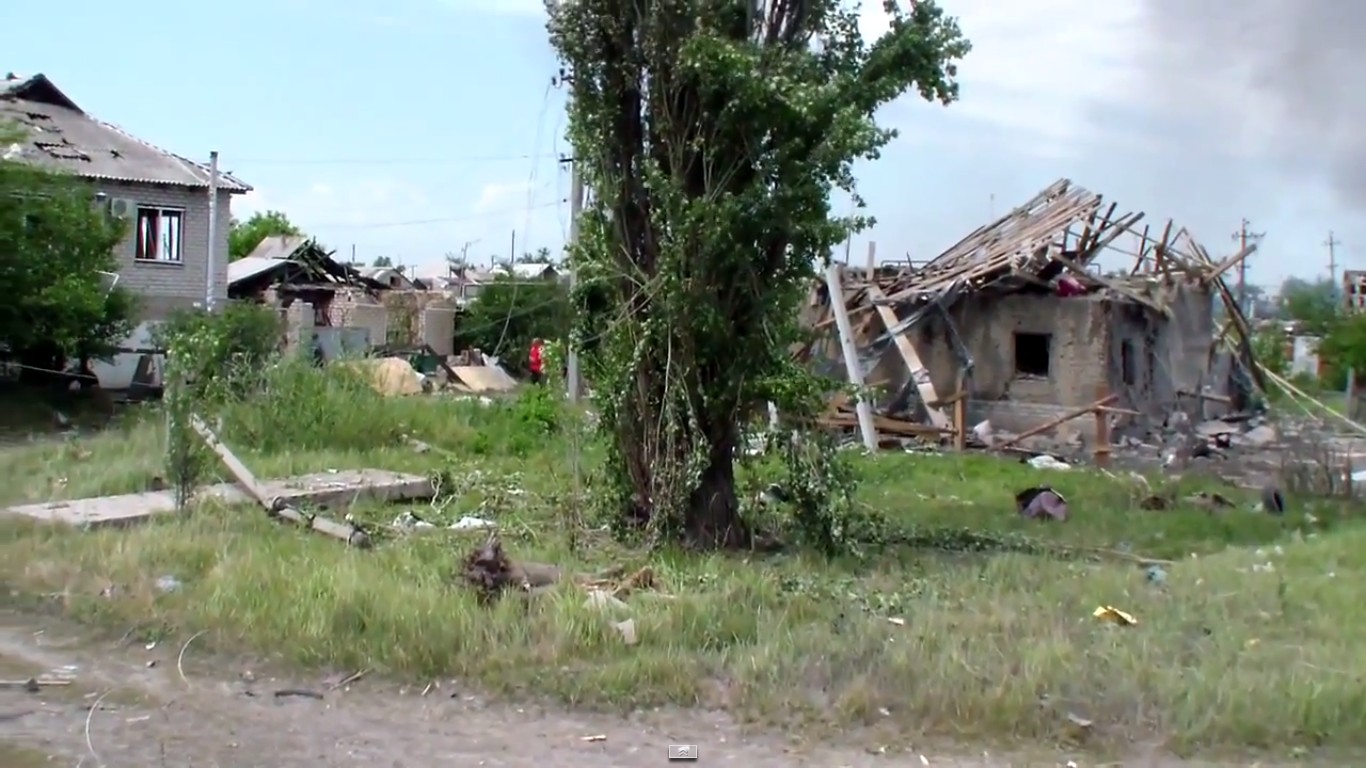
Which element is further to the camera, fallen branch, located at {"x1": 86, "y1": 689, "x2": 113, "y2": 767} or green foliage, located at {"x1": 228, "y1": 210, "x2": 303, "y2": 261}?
green foliage, located at {"x1": 228, "y1": 210, "x2": 303, "y2": 261}

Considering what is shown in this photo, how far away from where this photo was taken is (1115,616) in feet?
26.2

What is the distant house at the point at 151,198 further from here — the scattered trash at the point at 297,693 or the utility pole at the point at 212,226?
the scattered trash at the point at 297,693

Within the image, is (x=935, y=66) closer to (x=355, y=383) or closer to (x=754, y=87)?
(x=754, y=87)

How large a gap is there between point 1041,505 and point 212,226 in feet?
90.4

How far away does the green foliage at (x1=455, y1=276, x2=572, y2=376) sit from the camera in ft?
120

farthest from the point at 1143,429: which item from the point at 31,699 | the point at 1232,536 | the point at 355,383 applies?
the point at 31,699

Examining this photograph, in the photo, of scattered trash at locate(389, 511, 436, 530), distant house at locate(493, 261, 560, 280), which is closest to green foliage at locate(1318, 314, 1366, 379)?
distant house at locate(493, 261, 560, 280)

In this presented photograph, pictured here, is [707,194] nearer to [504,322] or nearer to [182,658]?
[182,658]

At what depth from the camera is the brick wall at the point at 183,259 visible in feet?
115

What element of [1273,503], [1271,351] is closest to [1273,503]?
[1273,503]

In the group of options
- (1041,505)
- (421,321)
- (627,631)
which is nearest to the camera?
(627,631)

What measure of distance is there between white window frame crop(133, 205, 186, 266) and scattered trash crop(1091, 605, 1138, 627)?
104 ft

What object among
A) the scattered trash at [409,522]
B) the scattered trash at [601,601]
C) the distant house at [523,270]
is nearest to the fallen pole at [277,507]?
the scattered trash at [409,522]

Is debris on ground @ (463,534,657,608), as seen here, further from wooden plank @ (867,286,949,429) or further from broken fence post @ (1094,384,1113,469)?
wooden plank @ (867,286,949,429)
